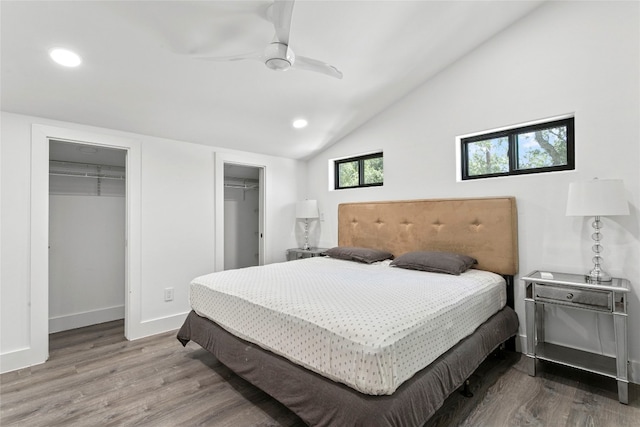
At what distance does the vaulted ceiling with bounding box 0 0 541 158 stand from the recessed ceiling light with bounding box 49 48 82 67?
43 mm

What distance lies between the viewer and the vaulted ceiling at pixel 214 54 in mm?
1986

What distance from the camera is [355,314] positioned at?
161 cm

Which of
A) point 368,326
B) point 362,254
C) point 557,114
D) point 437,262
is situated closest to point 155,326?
point 362,254

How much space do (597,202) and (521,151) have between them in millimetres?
929

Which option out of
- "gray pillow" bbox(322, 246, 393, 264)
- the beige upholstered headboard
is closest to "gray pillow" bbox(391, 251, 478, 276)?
the beige upholstered headboard

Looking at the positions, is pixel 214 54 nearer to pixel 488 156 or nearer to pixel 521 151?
pixel 488 156

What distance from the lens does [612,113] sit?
232cm

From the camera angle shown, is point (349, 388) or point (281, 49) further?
point (281, 49)

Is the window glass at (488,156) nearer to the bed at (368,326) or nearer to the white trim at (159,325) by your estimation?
the bed at (368,326)

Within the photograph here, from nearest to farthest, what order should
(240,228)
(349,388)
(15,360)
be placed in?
(349,388) < (15,360) < (240,228)

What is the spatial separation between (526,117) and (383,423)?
2.80m

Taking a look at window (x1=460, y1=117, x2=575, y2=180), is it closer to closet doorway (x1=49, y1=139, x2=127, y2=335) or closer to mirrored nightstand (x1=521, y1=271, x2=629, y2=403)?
mirrored nightstand (x1=521, y1=271, x2=629, y2=403)

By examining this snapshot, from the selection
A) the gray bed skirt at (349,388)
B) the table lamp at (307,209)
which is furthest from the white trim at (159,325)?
the table lamp at (307,209)

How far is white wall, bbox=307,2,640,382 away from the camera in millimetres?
2270
